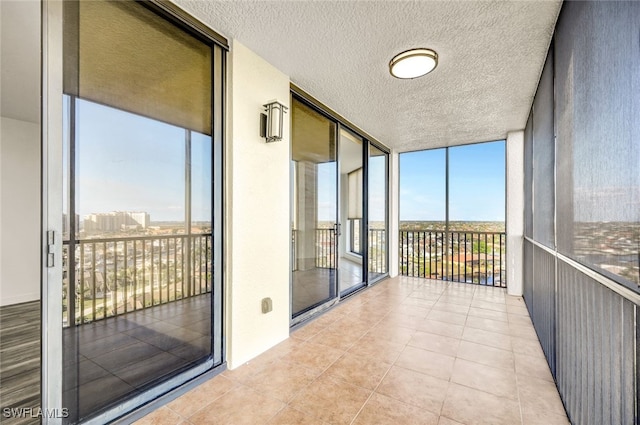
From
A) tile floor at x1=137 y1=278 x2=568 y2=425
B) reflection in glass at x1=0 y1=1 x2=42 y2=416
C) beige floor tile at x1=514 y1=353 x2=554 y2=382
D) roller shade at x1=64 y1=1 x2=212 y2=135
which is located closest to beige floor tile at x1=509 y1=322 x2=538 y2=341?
tile floor at x1=137 y1=278 x2=568 y2=425

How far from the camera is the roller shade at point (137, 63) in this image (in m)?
1.42

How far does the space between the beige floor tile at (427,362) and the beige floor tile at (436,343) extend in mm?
79

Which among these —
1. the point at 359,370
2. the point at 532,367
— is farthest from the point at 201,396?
the point at 532,367

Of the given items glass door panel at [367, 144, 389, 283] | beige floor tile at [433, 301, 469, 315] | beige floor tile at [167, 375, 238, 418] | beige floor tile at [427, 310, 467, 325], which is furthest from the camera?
glass door panel at [367, 144, 389, 283]

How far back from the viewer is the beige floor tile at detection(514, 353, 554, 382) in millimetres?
2082

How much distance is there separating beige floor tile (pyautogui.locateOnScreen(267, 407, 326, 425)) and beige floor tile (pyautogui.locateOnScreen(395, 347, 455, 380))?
2.99 feet

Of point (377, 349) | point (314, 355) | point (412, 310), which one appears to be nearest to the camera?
point (314, 355)

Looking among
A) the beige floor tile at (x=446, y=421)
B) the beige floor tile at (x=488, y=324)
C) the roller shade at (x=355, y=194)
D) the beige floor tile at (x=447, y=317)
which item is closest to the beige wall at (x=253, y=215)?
the beige floor tile at (x=446, y=421)

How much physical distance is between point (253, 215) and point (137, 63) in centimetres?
126

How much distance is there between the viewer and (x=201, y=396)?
1.83 m

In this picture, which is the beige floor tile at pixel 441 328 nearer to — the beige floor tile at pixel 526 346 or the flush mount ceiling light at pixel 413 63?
the beige floor tile at pixel 526 346

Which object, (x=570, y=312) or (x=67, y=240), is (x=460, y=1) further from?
(x=67, y=240)

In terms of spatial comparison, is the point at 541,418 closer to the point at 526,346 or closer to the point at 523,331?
the point at 526,346

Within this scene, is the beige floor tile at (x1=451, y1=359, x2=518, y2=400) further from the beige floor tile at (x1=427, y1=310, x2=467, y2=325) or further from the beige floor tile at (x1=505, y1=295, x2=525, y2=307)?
the beige floor tile at (x1=505, y1=295, x2=525, y2=307)
